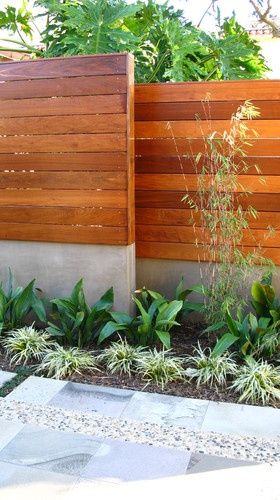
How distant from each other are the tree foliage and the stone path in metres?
2.66

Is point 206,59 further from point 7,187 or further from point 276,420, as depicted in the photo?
point 276,420

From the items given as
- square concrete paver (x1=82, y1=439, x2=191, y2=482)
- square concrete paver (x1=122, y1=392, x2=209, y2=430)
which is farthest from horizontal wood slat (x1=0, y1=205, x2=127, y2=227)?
square concrete paver (x1=82, y1=439, x2=191, y2=482)

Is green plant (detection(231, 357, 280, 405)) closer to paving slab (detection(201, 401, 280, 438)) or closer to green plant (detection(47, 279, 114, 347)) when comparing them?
paving slab (detection(201, 401, 280, 438))

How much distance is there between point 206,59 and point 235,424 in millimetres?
3455

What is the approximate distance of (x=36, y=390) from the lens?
9.28 feet

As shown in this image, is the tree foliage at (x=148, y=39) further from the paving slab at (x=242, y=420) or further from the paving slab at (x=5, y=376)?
the paving slab at (x=242, y=420)

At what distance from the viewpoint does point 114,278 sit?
3.64 metres

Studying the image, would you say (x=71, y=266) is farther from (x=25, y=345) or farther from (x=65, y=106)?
(x=65, y=106)

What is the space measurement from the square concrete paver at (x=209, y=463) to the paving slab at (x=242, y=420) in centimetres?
24

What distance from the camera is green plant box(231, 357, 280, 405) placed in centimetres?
269

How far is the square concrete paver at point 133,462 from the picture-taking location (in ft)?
6.56

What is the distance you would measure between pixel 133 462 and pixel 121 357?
1.06 m

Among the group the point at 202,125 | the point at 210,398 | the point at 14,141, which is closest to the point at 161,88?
the point at 202,125

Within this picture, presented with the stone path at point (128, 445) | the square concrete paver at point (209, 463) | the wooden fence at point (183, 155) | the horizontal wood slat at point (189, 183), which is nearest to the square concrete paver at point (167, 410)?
the stone path at point (128, 445)
